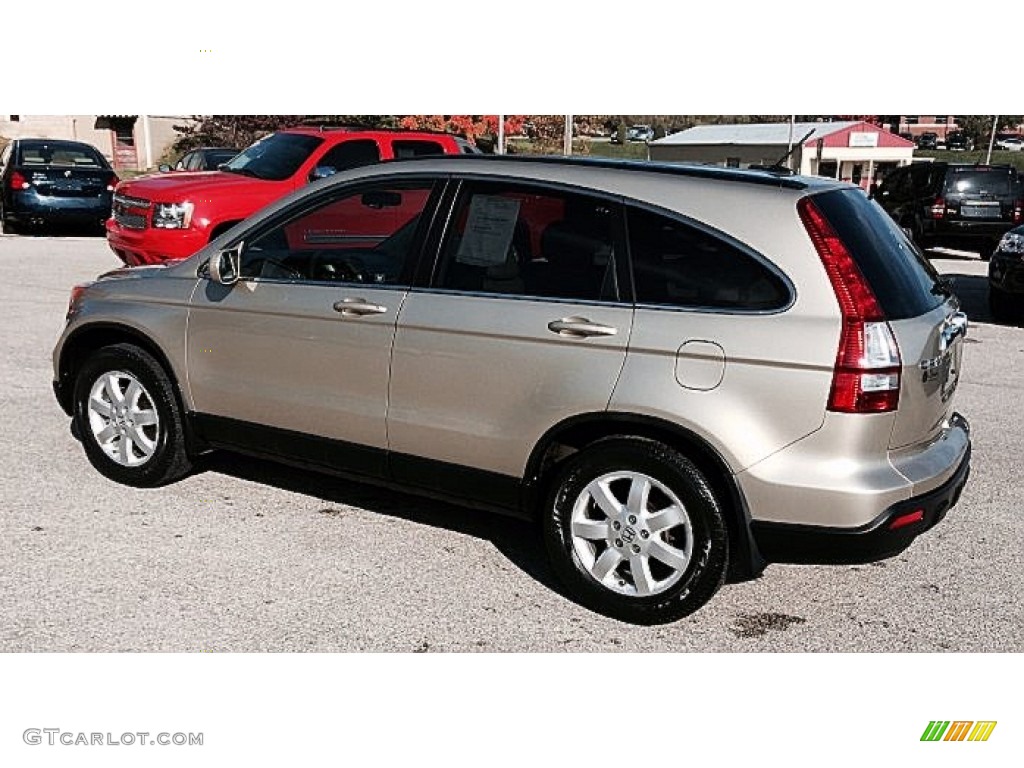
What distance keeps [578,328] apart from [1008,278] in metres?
8.38

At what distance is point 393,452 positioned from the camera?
425 centimetres

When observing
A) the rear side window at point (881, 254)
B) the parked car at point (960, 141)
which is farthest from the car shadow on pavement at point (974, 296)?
the parked car at point (960, 141)

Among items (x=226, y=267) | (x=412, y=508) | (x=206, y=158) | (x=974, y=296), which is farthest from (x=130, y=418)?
(x=206, y=158)

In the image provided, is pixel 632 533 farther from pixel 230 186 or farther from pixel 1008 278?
pixel 1008 278

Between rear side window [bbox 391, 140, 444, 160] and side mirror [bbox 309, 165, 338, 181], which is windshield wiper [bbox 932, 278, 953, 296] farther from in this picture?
rear side window [bbox 391, 140, 444, 160]

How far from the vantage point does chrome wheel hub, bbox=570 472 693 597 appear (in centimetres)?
368

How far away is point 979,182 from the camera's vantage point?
16516mm

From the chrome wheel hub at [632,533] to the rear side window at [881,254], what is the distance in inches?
41.6

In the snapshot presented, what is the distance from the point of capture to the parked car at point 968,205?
16375 millimetres

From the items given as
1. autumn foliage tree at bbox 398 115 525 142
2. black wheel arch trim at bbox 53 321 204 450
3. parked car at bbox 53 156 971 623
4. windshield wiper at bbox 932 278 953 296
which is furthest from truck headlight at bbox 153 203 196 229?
autumn foliage tree at bbox 398 115 525 142

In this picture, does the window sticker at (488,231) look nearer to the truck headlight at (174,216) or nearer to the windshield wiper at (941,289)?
the windshield wiper at (941,289)

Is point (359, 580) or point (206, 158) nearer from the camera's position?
point (359, 580)
